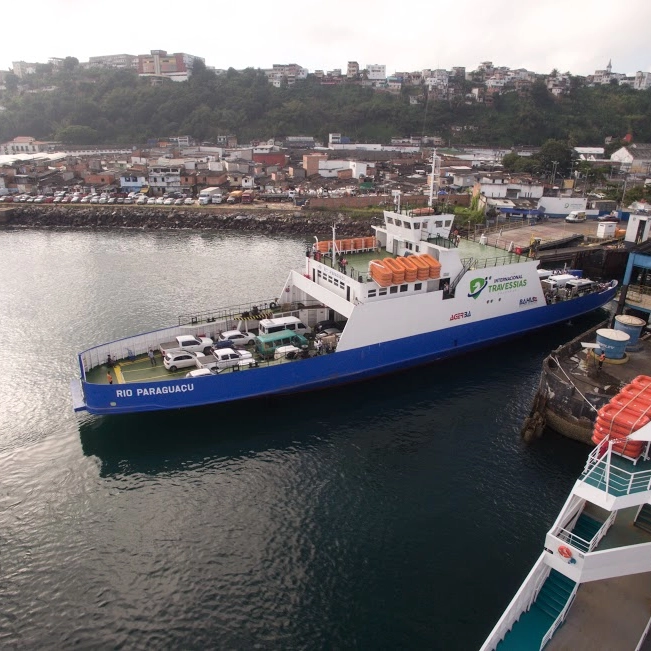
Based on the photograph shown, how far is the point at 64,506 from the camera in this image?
14.4 meters

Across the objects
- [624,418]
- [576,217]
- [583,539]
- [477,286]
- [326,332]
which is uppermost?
[576,217]

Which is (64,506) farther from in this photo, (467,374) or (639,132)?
(639,132)

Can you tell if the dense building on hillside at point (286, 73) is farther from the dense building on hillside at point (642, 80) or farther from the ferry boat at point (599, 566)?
the ferry boat at point (599, 566)

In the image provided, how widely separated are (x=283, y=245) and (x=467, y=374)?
2931 centimetres

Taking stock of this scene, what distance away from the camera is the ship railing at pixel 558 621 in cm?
850

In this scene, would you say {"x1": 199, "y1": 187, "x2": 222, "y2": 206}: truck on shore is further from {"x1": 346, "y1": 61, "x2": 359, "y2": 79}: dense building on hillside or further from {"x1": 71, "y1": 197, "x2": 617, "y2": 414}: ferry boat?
{"x1": 346, "y1": 61, "x2": 359, "y2": 79}: dense building on hillside

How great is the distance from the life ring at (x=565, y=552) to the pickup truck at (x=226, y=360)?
12.2 metres

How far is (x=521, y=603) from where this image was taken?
8.98 metres

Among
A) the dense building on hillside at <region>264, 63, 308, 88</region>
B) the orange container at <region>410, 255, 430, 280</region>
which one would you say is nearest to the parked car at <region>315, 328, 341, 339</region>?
the orange container at <region>410, 255, 430, 280</region>

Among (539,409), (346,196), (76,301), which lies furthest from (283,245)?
(539,409)

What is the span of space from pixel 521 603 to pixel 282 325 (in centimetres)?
1378

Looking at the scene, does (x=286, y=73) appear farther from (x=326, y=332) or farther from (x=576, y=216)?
(x=326, y=332)

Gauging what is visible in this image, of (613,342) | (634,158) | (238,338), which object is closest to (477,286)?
(613,342)

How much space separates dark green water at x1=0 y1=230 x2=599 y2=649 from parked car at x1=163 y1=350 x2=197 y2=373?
6.05 feet
